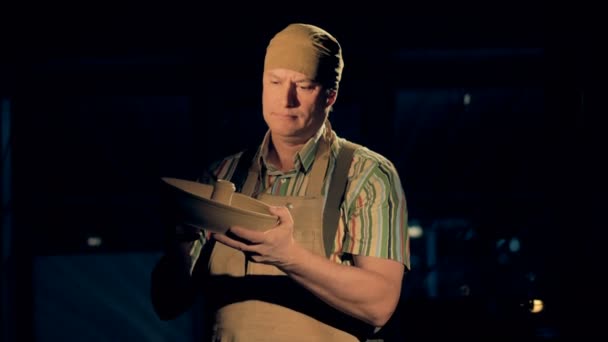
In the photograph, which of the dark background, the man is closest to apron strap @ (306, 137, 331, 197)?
the man

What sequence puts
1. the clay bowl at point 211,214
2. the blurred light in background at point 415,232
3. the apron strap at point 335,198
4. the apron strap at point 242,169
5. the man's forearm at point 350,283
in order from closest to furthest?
the clay bowl at point 211,214 → the man's forearm at point 350,283 → the apron strap at point 335,198 → the apron strap at point 242,169 → the blurred light in background at point 415,232

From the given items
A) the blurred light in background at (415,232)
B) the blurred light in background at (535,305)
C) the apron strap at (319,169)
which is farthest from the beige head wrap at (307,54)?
the blurred light in background at (415,232)

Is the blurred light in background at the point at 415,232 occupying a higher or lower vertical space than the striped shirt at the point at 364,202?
lower

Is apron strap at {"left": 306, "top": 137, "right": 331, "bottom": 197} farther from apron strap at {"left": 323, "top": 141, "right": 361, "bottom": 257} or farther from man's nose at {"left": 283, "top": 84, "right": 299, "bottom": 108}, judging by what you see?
man's nose at {"left": 283, "top": 84, "right": 299, "bottom": 108}

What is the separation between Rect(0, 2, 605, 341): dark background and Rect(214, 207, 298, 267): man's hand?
7.23 ft

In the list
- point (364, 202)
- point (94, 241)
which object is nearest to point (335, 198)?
point (364, 202)

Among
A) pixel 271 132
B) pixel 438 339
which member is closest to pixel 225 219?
pixel 271 132

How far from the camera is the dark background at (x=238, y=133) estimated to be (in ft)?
13.1

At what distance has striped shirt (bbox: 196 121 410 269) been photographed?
A: 85.4 inches

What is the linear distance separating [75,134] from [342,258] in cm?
319

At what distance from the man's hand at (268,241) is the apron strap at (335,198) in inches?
13.7

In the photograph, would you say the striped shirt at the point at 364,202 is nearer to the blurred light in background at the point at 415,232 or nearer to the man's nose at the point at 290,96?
the man's nose at the point at 290,96

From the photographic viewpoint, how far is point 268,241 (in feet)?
6.06

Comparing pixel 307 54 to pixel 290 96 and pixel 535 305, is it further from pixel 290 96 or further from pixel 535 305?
pixel 535 305
